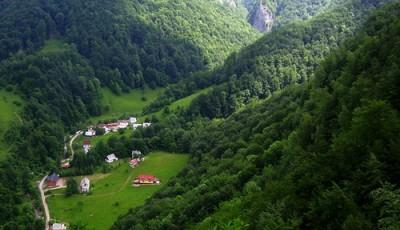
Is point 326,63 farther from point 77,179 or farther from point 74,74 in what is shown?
point 74,74

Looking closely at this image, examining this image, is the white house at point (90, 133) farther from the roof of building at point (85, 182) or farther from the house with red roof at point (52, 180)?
the roof of building at point (85, 182)

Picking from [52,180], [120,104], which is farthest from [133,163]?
[120,104]

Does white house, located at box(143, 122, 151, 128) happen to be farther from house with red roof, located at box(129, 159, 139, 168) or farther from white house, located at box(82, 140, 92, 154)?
house with red roof, located at box(129, 159, 139, 168)

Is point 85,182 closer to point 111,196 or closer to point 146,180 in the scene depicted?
point 111,196

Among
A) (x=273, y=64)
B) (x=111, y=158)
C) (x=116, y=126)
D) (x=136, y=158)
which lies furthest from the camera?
(x=116, y=126)

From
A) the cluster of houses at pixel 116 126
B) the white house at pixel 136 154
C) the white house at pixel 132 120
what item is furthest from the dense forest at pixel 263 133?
the white house at pixel 132 120

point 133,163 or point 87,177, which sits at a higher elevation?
point 133,163

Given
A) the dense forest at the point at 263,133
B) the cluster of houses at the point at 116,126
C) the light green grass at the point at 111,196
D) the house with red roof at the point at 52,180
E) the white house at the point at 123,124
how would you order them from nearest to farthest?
the dense forest at the point at 263,133, the light green grass at the point at 111,196, the house with red roof at the point at 52,180, the cluster of houses at the point at 116,126, the white house at the point at 123,124
